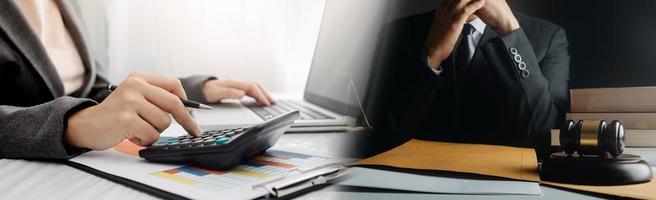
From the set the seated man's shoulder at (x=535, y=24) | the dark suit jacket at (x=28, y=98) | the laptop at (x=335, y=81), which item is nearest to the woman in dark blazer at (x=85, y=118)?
the dark suit jacket at (x=28, y=98)

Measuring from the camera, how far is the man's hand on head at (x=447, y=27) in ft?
0.96

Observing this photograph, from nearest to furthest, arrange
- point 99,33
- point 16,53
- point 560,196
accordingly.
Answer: point 560,196 → point 16,53 → point 99,33

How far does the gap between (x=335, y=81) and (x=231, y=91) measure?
0.19 m

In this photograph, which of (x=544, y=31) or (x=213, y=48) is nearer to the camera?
(x=544, y=31)

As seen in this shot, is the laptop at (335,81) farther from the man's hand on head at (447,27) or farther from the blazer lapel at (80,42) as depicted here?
the blazer lapel at (80,42)

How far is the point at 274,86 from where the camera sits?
1.11 metres

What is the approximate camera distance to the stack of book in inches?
10.3

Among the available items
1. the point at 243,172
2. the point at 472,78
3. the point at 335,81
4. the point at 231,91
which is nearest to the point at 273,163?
the point at 243,172

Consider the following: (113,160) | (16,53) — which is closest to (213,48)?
(16,53)

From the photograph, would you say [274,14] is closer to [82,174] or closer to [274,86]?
[274,86]

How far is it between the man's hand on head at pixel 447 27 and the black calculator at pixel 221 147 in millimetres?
104

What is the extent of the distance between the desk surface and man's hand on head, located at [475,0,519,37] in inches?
3.6

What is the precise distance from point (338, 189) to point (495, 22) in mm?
132

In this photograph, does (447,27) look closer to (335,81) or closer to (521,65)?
(521,65)
